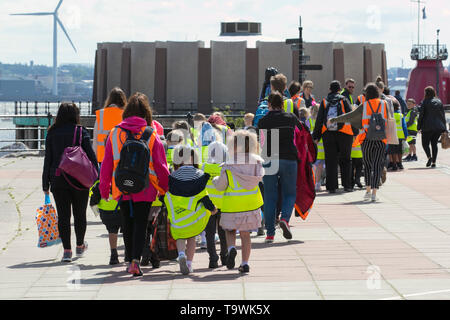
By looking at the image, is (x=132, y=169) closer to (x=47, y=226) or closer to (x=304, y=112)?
(x=47, y=226)

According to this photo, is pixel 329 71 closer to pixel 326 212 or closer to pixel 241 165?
pixel 326 212

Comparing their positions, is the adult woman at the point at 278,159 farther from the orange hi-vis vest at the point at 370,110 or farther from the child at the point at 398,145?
the child at the point at 398,145

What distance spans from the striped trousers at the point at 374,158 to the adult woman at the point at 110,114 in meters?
4.90

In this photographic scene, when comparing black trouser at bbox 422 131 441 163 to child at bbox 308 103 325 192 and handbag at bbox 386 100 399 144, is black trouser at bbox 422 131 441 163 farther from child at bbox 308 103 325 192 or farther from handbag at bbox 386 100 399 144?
handbag at bbox 386 100 399 144

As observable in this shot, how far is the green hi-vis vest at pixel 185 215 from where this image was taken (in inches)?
352

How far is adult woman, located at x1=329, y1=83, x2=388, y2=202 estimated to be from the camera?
576 inches

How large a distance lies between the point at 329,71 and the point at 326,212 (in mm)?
56113

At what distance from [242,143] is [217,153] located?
3.17ft

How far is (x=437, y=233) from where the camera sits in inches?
440

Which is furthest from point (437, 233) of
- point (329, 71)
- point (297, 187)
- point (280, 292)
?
point (329, 71)

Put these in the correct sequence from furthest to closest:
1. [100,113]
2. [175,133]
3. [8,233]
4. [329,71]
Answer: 1. [329,71]
2. [8,233]
3. [100,113]
4. [175,133]

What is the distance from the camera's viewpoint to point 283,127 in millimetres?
10930

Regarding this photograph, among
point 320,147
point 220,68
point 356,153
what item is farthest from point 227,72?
point 320,147

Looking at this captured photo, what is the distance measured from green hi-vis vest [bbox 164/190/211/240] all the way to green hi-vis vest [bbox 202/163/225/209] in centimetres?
49
